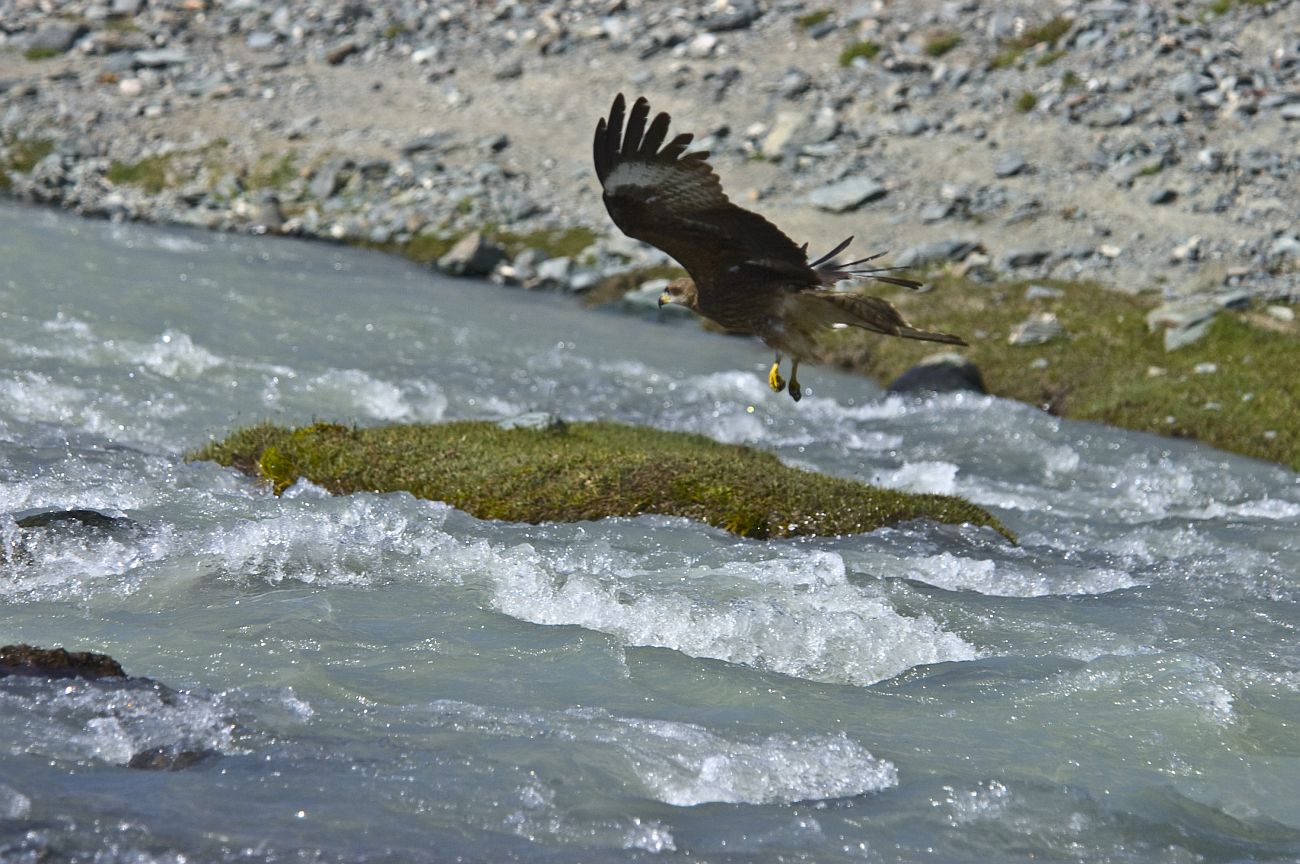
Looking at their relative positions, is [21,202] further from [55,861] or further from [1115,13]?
[55,861]

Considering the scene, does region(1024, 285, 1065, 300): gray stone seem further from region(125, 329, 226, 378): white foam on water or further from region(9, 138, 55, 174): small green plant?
region(9, 138, 55, 174): small green plant

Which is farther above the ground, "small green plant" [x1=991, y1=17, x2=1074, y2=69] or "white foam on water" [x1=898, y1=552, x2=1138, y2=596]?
"small green plant" [x1=991, y1=17, x2=1074, y2=69]

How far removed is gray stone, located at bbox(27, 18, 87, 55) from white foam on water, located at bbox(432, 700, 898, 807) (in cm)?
4079

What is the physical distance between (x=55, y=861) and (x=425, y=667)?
9.71ft

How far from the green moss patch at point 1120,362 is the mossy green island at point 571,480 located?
7.03 m

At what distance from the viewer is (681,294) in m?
12.6

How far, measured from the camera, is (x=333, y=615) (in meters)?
9.31

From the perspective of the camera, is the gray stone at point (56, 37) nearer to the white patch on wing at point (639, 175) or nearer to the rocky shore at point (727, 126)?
the rocky shore at point (727, 126)

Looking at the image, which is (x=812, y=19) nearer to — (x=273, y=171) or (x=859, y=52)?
(x=859, y=52)

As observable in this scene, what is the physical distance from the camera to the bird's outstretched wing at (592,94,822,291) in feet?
33.6

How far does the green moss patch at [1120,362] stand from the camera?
19.5 meters

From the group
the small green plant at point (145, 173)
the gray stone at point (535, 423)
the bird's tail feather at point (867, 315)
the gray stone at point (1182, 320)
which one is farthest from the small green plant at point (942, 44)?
the bird's tail feather at point (867, 315)

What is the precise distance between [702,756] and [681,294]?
584 centimetres

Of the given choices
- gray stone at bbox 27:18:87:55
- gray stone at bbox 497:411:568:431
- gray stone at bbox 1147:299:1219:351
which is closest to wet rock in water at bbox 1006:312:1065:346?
gray stone at bbox 1147:299:1219:351
